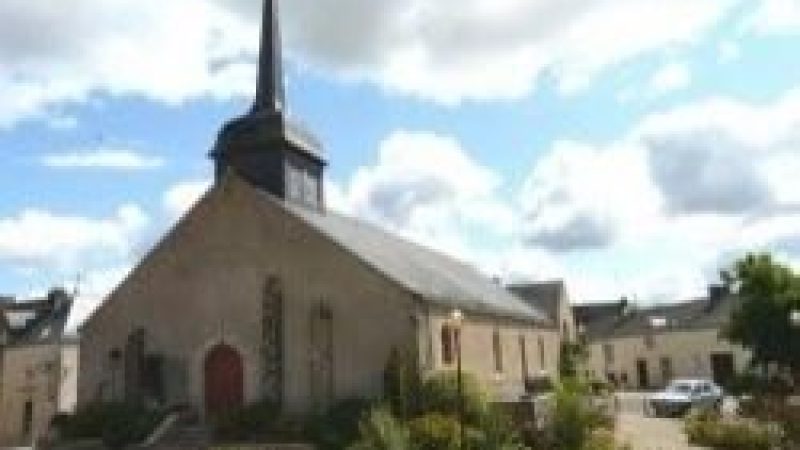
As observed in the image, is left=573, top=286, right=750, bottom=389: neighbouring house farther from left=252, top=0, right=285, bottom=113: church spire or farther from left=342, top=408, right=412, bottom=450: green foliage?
left=342, top=408, right=412, bottom=450: green foliage

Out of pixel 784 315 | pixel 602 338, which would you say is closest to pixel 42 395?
pixel 784 315

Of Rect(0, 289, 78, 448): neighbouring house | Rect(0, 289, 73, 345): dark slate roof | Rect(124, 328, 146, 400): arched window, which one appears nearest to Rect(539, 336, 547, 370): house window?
Rect(124, 328, 146, 400): arched window

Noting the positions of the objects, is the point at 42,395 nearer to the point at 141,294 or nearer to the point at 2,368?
the point at 2,368

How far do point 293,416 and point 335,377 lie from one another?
70.5 inches

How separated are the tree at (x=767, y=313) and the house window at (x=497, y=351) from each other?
8.83m

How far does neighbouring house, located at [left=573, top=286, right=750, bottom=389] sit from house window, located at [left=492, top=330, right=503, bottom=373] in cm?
3200

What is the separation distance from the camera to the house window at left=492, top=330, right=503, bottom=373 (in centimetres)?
3952

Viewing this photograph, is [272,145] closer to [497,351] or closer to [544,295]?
[497,351]

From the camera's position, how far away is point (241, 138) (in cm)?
3538

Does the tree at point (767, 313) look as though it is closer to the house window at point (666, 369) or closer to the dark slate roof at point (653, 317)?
the dark slate roof at point (653, 317)

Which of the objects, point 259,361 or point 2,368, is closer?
point 259,361

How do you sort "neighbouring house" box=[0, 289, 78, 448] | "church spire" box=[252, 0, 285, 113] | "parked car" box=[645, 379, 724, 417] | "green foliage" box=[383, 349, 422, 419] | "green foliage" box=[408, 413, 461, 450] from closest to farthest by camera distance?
"green foliage" box=[408, 413, 461, 450], "green foliage" box=[383, 349, 422, 419], "church spire" box=[252, 0, 285, 113], "parked car" box=[645, 379, 724, 417], "neighbouring house" box=[0, 289, 78, 448]

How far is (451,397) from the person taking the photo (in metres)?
28.6

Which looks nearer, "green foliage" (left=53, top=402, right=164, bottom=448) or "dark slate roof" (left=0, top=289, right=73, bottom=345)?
"green foliage" (left=53, top=402, right=164, bottom=448)
